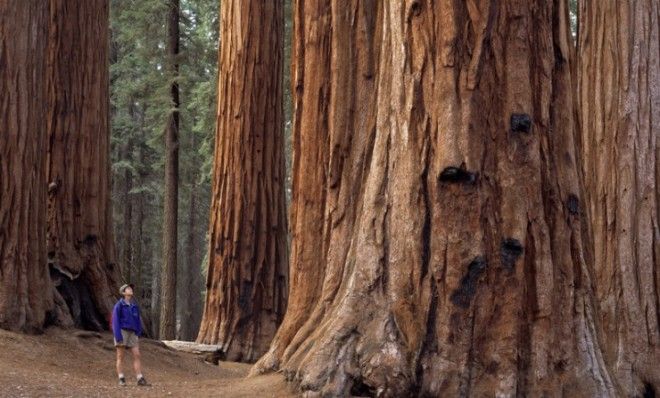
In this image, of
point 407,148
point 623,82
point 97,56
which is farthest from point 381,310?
point 97,56

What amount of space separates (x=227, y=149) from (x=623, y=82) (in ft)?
23.9

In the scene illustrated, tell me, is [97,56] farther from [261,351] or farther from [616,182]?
[616,182]

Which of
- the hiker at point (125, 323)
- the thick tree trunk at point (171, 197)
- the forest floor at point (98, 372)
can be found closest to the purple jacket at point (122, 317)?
the hiker at point (125, 323)

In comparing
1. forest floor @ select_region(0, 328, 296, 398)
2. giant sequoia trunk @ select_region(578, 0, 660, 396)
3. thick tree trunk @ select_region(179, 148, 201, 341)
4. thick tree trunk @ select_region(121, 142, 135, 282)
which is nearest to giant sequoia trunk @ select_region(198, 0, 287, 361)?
forest floor @ select_region(0, 328, 296, 398)

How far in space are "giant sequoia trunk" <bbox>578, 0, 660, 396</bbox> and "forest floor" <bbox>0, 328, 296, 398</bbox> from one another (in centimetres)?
373

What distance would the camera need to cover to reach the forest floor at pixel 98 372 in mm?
7031

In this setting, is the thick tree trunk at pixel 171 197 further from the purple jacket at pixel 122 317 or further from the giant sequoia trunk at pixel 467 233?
the giant sequoia trunk at pixel 467 233

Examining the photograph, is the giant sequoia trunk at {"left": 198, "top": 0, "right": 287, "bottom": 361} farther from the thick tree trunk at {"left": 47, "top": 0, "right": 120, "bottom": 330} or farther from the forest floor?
the thick tree trunk at {"left": 47, "top": 0, "right": 120, "bottom": 330}

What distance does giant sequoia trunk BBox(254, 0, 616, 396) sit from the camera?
6176 mm

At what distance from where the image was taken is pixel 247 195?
611 inches

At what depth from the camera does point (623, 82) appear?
1005 cm

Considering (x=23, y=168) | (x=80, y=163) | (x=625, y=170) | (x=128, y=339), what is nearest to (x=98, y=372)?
(x=128, y=339)

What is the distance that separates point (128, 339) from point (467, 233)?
5.04m

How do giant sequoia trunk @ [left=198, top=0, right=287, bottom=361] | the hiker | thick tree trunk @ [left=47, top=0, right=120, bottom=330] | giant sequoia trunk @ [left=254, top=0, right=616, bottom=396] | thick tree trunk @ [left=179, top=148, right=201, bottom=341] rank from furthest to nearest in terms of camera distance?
thick tree trunk @ [left=179, top=148, right=201, bottom=341] < giant sequoia trunk @ [left=198, top=0, right=287, bottom=361] < thick tree trunk @ [left=47, top=0, right=120, bottom=330] < the hiker < giant sequoia trunk @ [left=254, top=0, right=616, bottom=396]
